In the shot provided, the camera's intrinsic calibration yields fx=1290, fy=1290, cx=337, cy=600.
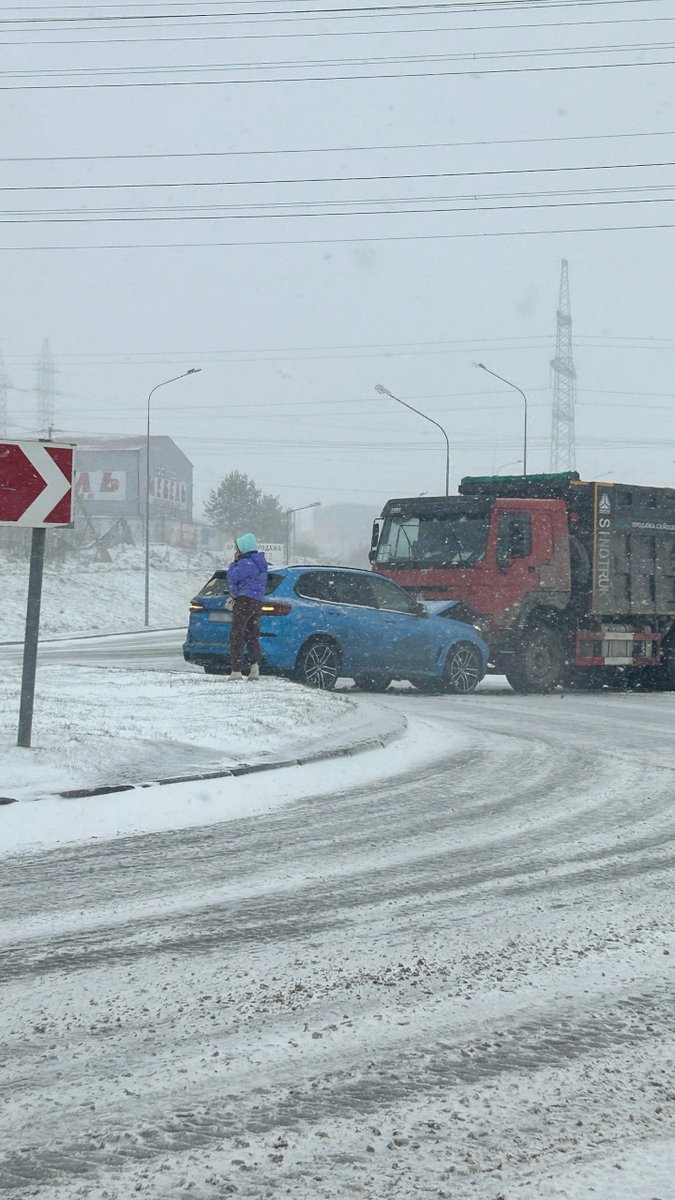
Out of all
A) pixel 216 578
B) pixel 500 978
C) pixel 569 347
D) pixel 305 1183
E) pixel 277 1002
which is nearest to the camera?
pixel 305 1183

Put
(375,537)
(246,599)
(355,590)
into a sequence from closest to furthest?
(246,599) → (355,590) → (375,537)

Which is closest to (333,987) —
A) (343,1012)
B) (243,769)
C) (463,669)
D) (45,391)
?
(343,1012)

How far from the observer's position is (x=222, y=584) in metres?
16.0

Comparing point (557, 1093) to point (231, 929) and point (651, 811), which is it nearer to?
point (231, 929)

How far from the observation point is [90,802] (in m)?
7.36

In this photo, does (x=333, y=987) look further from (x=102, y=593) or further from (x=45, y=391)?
(x=45, y=391)

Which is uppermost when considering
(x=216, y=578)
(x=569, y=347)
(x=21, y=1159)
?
(x=569, y=347)

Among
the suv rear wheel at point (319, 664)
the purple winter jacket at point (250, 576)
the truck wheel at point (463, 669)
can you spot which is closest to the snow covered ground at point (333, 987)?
the purple winter jacket at point (250, 576)

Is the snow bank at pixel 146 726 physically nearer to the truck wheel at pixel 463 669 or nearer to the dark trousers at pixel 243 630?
the dark trousers at pixel 243 630

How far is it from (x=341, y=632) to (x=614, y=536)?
4.77 meters

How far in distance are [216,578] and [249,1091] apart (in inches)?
511

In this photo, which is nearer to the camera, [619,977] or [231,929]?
[619,977]

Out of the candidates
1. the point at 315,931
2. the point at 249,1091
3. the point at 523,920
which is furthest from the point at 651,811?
the point at 249,1091

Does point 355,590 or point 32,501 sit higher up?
point 32,501
